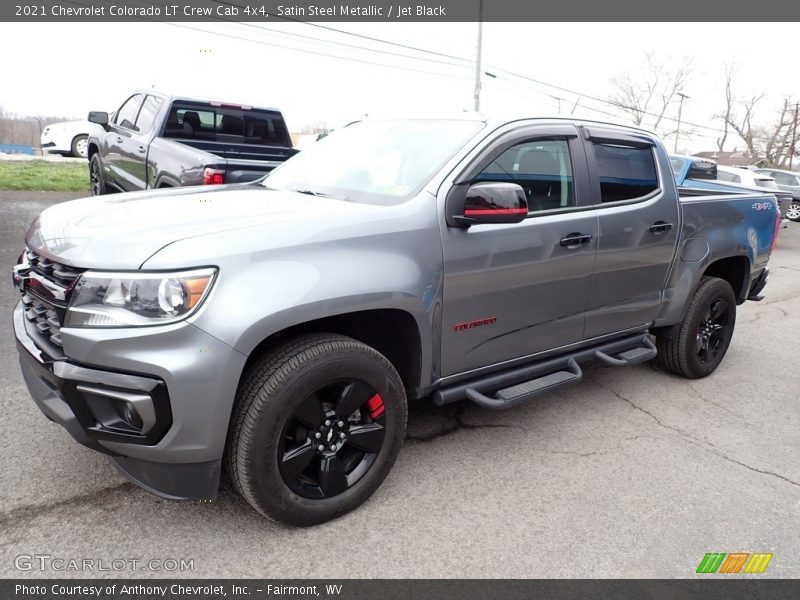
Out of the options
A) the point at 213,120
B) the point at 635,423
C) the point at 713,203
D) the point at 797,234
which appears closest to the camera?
the point at 635,423

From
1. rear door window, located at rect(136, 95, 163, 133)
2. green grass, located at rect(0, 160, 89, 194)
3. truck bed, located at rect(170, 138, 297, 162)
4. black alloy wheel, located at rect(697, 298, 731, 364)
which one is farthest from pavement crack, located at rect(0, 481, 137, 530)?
green grass, located at rect(0, 160, 89, 194)

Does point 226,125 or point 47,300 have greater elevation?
point 226,125

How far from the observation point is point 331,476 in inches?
101

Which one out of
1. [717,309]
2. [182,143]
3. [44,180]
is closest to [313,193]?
[717,309]

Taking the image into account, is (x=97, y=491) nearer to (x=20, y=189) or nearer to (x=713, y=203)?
(x=713, y=203)

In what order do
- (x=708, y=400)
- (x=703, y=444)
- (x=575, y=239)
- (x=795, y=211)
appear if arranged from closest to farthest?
(x=575, y=239)
(x=703, y=444)
(x=708, y=400)
(x=795, y=211)

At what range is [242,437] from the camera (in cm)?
231

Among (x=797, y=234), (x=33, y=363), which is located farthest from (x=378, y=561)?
(x=797, y=234)

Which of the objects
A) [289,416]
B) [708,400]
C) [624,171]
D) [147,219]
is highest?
[624,171]

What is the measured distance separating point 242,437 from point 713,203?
12.6 ft

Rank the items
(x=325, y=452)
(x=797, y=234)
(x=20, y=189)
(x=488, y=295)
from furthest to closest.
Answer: (x=797, y=234) → (x=20, y=189) → (x=488, y=295) → (x=325, y=452)

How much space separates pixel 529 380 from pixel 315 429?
55.7 inches

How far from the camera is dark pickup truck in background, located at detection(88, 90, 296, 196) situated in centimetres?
583

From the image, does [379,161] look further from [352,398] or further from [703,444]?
[703,444]
